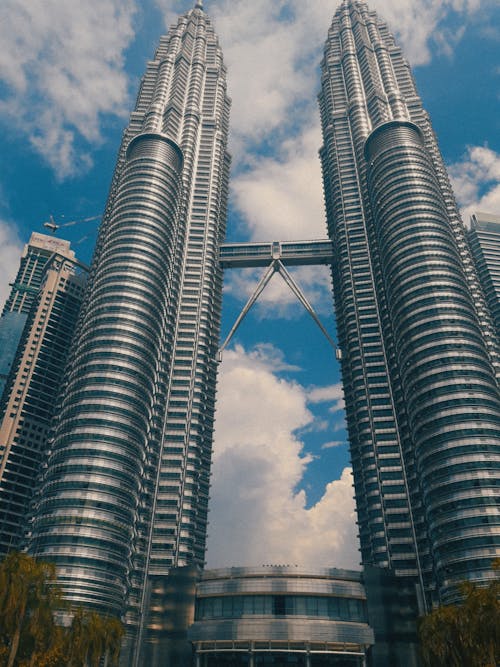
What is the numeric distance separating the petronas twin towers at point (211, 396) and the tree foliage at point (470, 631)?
171 ft

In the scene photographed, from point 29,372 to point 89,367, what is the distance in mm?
66939

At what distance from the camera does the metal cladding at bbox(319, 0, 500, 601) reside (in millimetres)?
113125

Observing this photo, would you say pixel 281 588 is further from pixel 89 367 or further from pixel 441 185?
pixel 441 185

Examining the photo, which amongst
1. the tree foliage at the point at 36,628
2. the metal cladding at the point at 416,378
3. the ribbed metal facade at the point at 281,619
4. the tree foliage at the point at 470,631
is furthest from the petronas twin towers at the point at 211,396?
Result: the tree foliage at the point at 470,631

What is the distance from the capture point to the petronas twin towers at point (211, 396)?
378 ft

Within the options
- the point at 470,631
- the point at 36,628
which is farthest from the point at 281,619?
the point at 36,628

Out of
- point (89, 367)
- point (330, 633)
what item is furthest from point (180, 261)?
point (330, 633)

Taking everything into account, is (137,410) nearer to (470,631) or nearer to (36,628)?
(36,628)

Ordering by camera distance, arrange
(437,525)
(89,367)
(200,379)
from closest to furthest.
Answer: (437,525), (89,367), (200,379)

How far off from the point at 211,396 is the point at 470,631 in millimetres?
133573

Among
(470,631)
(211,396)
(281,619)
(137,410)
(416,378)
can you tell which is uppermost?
(211,396)

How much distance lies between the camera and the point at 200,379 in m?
168

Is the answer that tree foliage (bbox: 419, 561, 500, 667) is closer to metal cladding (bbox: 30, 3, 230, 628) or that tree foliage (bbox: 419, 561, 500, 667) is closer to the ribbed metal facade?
the ribbed metal facade

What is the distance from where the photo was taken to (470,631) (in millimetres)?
53250
